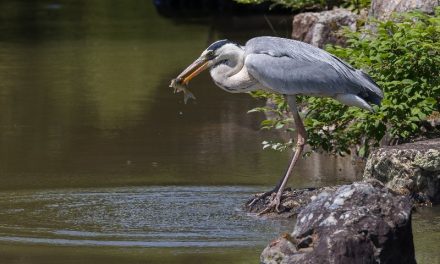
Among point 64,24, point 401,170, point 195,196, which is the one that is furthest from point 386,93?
point 64,24

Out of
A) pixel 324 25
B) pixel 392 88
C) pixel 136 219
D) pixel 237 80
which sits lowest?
pixel 136 219

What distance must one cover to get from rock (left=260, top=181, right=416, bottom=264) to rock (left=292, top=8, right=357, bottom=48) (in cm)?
701

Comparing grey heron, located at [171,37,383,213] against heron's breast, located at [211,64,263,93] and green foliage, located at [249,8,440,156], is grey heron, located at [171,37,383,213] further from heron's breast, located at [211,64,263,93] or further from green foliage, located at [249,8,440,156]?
green foliage, located at [249,8,440,156]

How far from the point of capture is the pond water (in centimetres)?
725

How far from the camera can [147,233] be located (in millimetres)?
7480

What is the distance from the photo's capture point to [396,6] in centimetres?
1066

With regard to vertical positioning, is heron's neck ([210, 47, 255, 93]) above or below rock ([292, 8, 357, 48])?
below

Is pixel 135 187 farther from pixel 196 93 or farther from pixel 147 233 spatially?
pixel 196 93

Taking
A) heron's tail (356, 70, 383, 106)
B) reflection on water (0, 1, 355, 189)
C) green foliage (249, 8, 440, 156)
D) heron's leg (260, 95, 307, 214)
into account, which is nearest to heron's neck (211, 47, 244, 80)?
heron's leg (260, 95, 307, 214)

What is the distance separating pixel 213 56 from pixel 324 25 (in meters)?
5.63

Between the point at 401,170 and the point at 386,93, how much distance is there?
878 mm

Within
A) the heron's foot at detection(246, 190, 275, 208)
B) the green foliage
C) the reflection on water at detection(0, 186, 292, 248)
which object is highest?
the green foliage

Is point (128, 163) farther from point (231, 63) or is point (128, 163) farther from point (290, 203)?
point (290, 203)

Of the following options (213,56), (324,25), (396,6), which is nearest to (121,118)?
(324,25)
